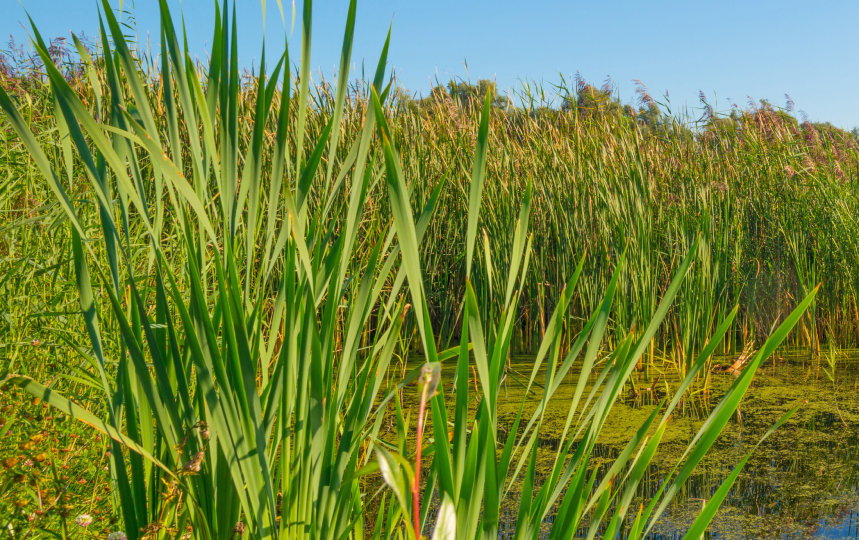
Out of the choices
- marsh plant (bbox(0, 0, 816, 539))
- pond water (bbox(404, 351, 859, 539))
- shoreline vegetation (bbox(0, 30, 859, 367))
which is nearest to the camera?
marsh plant (bbox(0, 0, 816, 539))

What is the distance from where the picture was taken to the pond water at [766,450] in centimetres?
178

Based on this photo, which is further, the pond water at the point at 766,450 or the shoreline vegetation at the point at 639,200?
the shoreline vegetation at the point at 639,200

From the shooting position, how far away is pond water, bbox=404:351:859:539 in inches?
70.1

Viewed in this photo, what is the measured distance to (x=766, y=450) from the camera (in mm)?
2379

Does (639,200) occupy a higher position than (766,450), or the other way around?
(639,200)

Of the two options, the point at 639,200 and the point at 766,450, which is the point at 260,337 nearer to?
the point at 766,450

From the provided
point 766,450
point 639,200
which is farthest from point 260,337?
point 639,200

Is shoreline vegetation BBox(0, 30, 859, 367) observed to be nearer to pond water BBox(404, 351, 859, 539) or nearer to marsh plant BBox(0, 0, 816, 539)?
pond water BBox(404, 351, 859, 539)

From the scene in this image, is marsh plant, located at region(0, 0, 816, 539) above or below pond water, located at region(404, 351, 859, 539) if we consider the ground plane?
above

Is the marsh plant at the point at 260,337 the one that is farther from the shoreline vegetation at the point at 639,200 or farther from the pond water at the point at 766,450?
the shoreline vegetation at the point at 639,200

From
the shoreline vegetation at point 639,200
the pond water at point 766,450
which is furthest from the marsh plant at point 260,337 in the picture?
the shoreline vegetation at point 639,200

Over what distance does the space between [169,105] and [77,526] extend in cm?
110

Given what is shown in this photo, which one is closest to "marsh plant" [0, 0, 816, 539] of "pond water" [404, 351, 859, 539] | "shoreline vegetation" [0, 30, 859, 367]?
"pond water" [404, 351, 859, 539]

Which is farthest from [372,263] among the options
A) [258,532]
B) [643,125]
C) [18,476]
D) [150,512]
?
[643,125]
